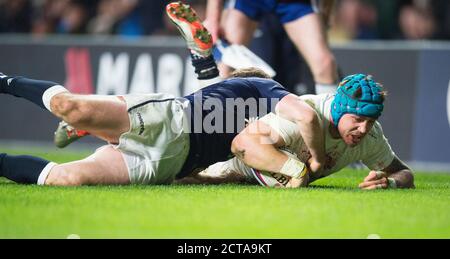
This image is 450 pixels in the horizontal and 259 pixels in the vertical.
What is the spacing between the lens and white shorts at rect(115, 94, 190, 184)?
634 cm

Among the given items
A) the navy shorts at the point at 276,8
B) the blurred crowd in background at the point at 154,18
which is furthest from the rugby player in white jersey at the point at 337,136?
the blurred crowd in background at the point at 154,18

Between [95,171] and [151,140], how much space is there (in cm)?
42

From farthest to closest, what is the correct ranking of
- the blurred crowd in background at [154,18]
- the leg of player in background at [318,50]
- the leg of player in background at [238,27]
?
the blurred crowd in background at [154,18] → the leg of player in background at [238,27] → the leg of player in background at [318,50]

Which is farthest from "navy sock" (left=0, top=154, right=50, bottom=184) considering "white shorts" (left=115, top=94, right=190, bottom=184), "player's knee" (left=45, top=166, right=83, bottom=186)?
"white shorts" (left=115, top=94, right=190, bottom=184)

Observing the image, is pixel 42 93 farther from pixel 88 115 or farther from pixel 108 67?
pixel 108 67

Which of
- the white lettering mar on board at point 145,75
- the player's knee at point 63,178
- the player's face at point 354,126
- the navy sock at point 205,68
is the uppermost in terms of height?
the navy sock at point 205,68

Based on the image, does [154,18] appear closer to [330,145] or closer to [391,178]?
[391,178]

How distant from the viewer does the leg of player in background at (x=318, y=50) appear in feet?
27.9

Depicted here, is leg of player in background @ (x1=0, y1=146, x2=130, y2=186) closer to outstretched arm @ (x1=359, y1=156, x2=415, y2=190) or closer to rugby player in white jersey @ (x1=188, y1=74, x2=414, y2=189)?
rugby player in white jersey @ (x1=188, y1=74, x2=414, y2=189)

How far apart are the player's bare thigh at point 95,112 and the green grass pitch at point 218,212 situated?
1.33 feet

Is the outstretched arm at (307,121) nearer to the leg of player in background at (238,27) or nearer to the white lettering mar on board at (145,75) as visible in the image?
the leg of player in background at (238,27)
